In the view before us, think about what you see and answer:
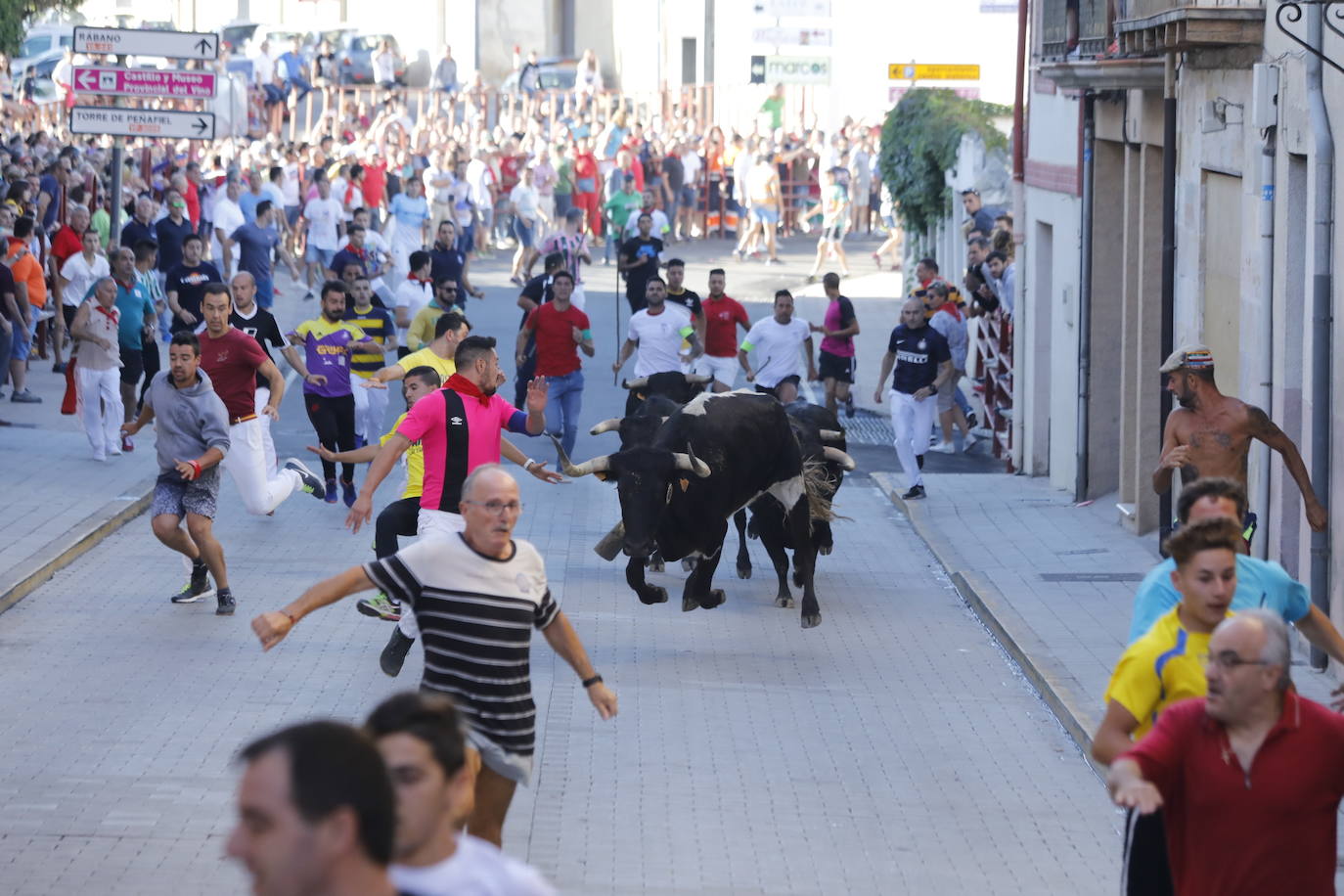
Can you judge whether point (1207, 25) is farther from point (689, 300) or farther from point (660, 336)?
point (689, 300)

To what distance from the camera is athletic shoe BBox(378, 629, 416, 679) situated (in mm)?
10695

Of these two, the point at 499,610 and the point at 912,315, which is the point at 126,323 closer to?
the point at 912,315

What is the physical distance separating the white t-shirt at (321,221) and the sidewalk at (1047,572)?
13.8m

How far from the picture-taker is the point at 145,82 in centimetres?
2047

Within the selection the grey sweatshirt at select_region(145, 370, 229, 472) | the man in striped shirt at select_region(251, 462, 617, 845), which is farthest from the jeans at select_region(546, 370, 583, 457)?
the man in striped shirt at select_region(251, 462, 617, 845)

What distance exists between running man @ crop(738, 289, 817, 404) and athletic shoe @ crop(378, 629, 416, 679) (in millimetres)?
A: 9534

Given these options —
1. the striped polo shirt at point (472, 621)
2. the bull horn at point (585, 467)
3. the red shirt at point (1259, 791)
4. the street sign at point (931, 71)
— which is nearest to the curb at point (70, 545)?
the bull horn at point (585, 467)

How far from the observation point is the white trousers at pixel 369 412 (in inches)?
690

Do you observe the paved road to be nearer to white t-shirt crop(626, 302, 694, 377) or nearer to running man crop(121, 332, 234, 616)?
running man crop(121, 332, 234, 616)

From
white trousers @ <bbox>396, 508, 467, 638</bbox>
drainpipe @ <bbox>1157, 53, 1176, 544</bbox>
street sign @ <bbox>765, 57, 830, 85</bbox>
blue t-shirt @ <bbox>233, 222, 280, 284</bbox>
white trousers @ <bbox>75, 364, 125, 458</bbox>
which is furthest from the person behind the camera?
street sign @ <bbox>765, 57, 830, 85</bbox>

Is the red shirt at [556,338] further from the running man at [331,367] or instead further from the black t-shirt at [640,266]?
the black t-shirt at [640,266]

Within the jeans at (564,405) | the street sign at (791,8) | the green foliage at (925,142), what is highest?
the street sign at (791,8)

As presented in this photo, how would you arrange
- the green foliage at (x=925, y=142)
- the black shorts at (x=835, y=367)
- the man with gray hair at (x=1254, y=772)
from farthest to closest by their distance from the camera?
the green foliage at (x=925, y=142)
the black shorts at (x=835, y=367)
the man with gray hair at (x=1254, y=772)

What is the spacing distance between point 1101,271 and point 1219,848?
13.8 m
